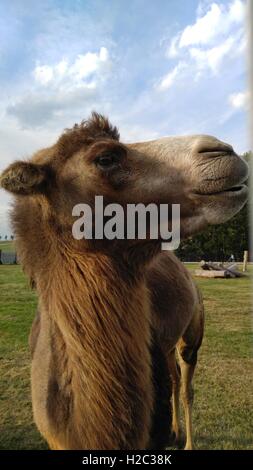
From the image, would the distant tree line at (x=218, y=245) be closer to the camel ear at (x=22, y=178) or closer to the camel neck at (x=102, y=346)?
the camel neck at (x=102, y=346)

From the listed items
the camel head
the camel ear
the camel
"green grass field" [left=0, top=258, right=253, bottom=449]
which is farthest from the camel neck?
"green grass field" [left=0, top=258, right=253, bottom=449]

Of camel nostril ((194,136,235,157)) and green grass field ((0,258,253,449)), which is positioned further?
green grass field ((0,258,253,449))

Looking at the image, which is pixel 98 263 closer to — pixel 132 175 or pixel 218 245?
pixel 132 175

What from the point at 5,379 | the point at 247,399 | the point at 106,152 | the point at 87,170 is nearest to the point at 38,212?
the point at 87,170

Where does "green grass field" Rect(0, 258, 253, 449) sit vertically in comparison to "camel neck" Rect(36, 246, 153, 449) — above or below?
below

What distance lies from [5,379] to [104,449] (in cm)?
529

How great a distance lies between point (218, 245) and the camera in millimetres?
25125

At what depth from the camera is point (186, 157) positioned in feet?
8.75

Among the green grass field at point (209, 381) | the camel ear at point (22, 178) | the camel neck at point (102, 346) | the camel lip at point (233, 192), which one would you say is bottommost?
the green grass field at point (209, 381)

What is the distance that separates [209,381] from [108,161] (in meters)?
6.32

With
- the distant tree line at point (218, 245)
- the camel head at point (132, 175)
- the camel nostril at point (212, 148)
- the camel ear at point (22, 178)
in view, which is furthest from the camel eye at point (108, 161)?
the distant tree line at point (218, 245)

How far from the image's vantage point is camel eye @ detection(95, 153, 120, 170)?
2.85 m

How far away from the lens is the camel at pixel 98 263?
269cm

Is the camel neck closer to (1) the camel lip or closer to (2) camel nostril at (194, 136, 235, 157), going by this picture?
(1) the camel lip
